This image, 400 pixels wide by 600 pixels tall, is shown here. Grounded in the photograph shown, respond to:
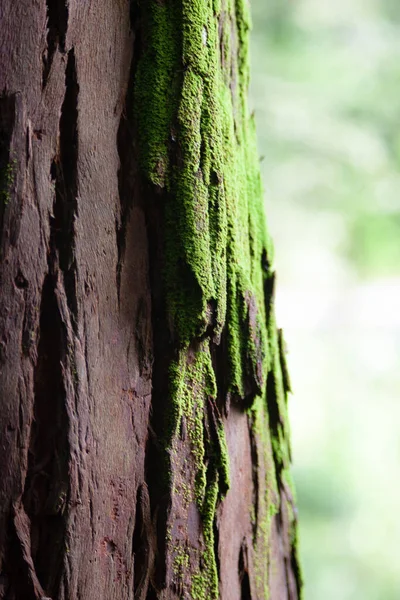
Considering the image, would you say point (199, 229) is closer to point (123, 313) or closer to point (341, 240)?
point (123, 313)

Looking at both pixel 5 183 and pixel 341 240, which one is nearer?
pixel 5 183

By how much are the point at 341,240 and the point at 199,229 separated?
1.47 meters

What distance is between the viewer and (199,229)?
1.78 ft

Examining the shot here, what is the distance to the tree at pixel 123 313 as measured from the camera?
1.49ft

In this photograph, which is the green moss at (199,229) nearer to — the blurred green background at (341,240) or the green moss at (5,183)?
the green moss at (5,183)

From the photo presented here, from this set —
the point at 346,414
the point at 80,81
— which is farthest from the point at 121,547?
the point at 346,414

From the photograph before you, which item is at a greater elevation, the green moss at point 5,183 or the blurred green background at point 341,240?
the blurred green background at point 341,240

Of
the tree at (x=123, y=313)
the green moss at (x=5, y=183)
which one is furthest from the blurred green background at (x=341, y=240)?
the green moss at (x=5, y=183)

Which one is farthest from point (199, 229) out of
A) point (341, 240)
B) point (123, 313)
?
point (341, 240)

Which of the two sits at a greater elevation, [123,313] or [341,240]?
[341,240]

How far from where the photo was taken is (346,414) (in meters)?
1.95

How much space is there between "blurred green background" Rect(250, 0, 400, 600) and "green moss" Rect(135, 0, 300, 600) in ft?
4.36

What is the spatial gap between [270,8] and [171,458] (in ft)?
5.84

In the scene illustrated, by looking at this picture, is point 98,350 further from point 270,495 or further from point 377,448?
point 377,448
